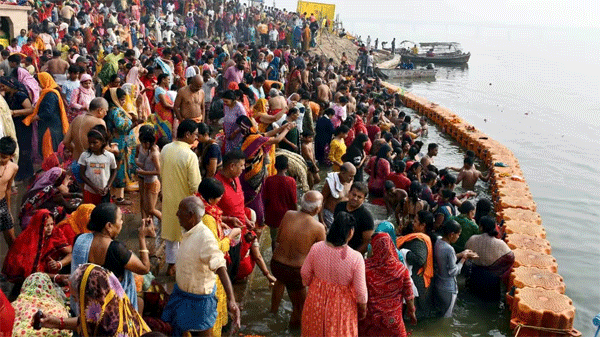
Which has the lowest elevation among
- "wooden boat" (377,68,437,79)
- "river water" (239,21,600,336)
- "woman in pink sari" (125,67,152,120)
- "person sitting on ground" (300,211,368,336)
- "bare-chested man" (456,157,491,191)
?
"river water" (239,21,600,336)

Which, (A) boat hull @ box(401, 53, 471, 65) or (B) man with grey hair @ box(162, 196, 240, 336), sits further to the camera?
(A) boat hull @ box(401, 53, 471, 65)

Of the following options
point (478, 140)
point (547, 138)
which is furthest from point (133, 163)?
point (547, 138)

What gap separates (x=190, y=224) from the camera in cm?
371

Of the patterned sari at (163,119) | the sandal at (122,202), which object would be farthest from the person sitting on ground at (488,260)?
the patterned sari at (163,119)

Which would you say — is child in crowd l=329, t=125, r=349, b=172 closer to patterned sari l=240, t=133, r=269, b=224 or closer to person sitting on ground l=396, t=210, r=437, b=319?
patterned sari l=240, t=133, r=269, b=224

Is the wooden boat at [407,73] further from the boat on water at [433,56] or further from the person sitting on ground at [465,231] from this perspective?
the person sitting on ground at [465,231]

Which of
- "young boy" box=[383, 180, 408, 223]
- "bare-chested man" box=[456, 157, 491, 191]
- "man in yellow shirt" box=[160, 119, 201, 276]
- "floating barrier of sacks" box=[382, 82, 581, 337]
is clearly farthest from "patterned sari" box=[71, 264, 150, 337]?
"bare-chested man" box=[456, 157, 491, 191]

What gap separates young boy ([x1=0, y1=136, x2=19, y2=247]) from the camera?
506 centimetres

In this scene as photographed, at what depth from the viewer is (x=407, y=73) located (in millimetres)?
33094

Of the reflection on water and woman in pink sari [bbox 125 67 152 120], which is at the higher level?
woman in pink sari [bbox 125 67 152 120]

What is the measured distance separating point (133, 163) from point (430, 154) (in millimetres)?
5025

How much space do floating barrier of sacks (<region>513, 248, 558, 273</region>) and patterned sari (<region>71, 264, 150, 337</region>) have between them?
538cm

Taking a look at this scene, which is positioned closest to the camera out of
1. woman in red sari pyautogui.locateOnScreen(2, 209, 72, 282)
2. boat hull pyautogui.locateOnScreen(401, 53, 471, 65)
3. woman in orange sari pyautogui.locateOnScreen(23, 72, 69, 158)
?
woman in red sari pyautogui.locateOnScreen(2, 209, 72, 282)

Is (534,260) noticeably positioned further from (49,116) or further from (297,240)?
(49,116)
